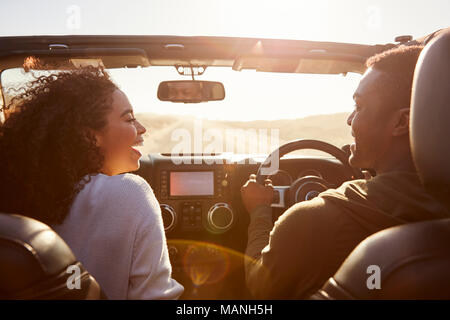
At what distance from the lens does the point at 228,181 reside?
4.39 meters

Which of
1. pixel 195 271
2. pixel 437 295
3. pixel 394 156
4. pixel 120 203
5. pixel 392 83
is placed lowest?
pixel 195 271

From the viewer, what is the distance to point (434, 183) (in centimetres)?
141

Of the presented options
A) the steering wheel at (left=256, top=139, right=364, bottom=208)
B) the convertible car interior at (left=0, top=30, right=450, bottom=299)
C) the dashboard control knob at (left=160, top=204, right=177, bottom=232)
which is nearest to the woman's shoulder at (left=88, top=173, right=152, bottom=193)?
the convertible car interior at (left=0, top=30, right=450, bottom=299)

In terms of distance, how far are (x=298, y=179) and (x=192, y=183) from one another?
1.33m

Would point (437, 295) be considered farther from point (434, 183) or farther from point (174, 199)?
point (174, 199)

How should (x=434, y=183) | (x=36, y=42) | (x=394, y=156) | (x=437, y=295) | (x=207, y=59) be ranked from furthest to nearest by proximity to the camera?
(x=207, y=59), (x=36, y=42), (x=394, y=156), (x=434, y=183), (x=437, y=295)

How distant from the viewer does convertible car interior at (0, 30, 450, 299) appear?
4.27 ft

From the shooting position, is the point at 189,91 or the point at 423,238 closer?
the point at 423,238

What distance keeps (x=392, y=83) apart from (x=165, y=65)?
1.98 m

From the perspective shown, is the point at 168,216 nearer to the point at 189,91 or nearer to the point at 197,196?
the point at 197,196
